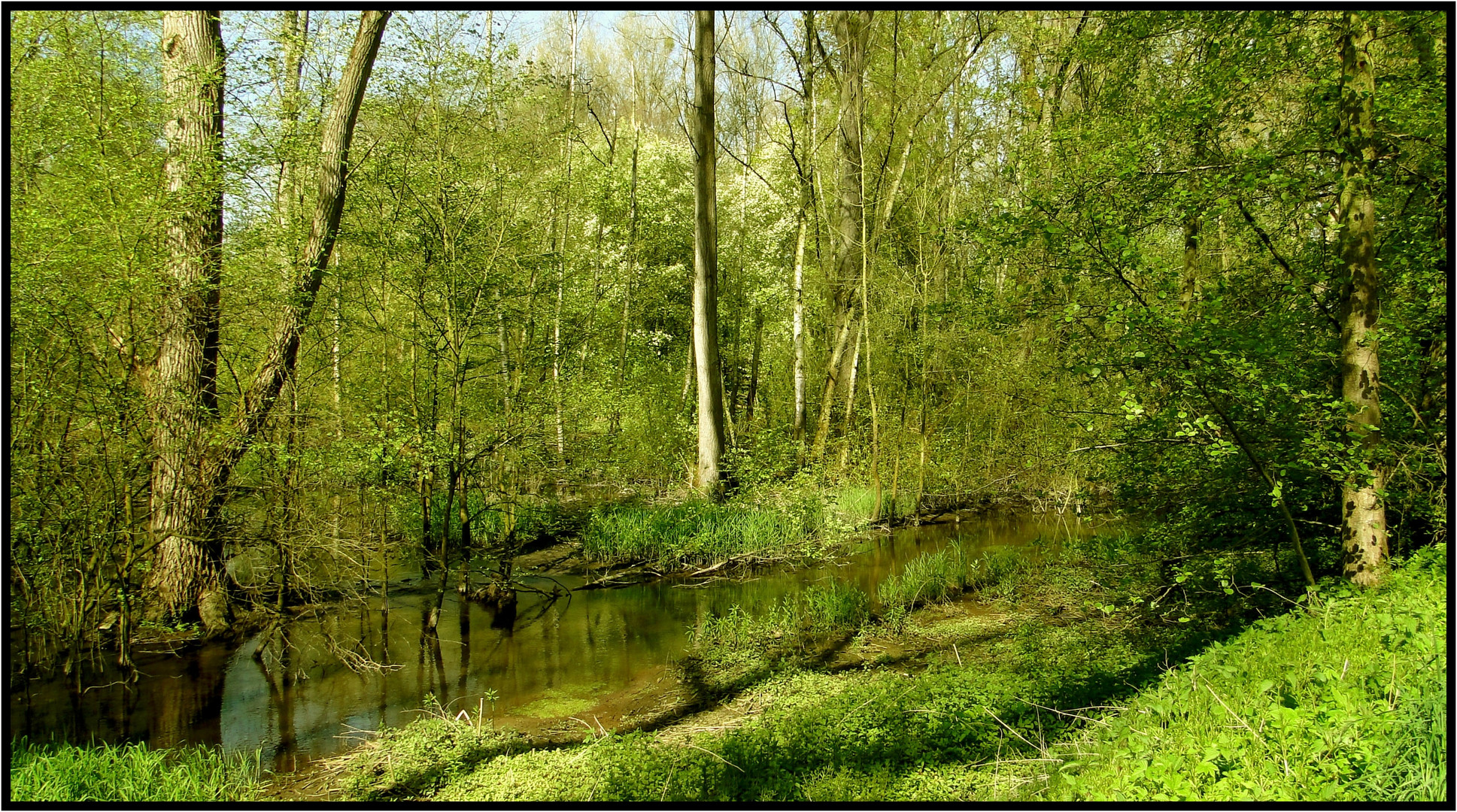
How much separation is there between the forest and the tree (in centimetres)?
4

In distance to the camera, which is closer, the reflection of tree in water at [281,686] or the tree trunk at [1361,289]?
the tree trunk at [1361,289]

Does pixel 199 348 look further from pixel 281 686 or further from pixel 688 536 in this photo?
pixel 688 536

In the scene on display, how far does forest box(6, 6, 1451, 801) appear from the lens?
4.50 m

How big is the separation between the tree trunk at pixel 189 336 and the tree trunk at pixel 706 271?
626 cm

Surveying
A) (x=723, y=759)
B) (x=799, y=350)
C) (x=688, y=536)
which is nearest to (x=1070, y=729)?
(x=723, y=759)

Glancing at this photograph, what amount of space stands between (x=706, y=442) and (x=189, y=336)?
715 centimetres

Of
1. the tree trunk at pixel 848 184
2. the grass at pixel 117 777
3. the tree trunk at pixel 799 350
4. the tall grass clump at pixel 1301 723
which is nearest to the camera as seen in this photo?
the tall grass clump at pixel 1301 723

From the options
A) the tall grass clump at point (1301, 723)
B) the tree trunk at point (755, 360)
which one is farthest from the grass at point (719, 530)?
the tree trunk at point (755, 360)

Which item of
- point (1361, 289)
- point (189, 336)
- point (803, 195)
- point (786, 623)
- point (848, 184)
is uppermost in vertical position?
point (803, 195)

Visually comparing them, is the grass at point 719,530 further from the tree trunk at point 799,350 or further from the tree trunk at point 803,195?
the tree trunk at point 799,350

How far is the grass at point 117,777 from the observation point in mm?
3924

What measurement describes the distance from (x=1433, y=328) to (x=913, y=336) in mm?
8462

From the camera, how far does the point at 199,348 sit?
6.83 metres

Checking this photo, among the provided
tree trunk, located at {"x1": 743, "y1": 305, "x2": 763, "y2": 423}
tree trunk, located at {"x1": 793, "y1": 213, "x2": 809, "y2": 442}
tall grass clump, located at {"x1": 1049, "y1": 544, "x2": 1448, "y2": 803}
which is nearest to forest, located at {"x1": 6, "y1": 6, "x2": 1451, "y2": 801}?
tall grass clump, located at {"x1": 1049, "y1": 544, "x2": 1448, "y2": 803}
